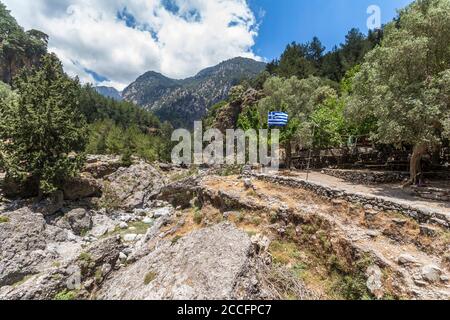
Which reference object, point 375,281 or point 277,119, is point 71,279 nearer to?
point 375,281

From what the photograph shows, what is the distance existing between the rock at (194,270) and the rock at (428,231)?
6.85 meters

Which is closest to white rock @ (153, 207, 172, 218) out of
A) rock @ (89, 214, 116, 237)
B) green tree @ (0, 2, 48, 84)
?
rock @ (89, 214, 116, 237)

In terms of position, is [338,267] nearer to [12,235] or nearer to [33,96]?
[12,235]

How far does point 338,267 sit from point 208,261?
5.46 meters

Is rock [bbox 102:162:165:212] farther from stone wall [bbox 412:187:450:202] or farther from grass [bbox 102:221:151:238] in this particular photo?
stone wall [bbox 412:187:450:202]

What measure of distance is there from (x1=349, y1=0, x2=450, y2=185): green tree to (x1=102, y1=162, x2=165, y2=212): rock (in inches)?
1109

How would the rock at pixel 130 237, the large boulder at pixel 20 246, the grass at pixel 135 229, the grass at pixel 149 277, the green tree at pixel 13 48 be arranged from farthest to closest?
the green tree at pixel 13 48, the grass at pixel 135 229, the rock at pixel 130 237, the large boulder at pixel 20 246, the grass at pixel 149 277

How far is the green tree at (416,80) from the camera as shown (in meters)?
14.6

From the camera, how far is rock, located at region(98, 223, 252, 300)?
871cm

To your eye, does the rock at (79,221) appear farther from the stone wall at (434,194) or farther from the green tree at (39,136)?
the stone wall at (434,194)

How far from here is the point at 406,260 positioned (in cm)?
939

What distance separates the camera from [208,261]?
10.1m

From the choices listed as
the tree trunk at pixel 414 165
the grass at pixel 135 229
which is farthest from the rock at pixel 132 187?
the tree trunk at pixel 414 165

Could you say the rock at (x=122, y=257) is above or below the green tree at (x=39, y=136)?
below
